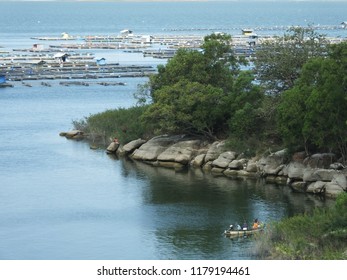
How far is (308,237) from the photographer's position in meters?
39.1

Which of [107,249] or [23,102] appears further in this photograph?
[23,102]

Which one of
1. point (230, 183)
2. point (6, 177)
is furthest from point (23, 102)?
point (230, 183)

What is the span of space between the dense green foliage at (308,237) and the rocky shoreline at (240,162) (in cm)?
1002

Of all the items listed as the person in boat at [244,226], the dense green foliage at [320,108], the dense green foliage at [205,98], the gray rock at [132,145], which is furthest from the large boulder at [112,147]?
the person in boat at [244,226]

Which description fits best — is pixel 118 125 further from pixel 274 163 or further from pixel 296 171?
pixel 296 171

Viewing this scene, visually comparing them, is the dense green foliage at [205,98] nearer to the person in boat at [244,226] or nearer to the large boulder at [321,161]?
the large boulder at [321,161]

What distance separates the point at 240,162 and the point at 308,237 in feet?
60.7

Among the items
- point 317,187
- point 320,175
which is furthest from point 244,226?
point 320,175

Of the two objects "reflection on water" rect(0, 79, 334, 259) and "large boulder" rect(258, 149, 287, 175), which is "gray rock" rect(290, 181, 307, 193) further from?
"large boulder" rect(258, 149, 287, 175)

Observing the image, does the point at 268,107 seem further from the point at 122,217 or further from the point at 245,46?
the point at 245,46

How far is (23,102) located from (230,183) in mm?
40178

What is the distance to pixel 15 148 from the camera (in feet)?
224

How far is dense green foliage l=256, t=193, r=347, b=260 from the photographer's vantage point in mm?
37469

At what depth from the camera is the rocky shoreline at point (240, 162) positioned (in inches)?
2057
